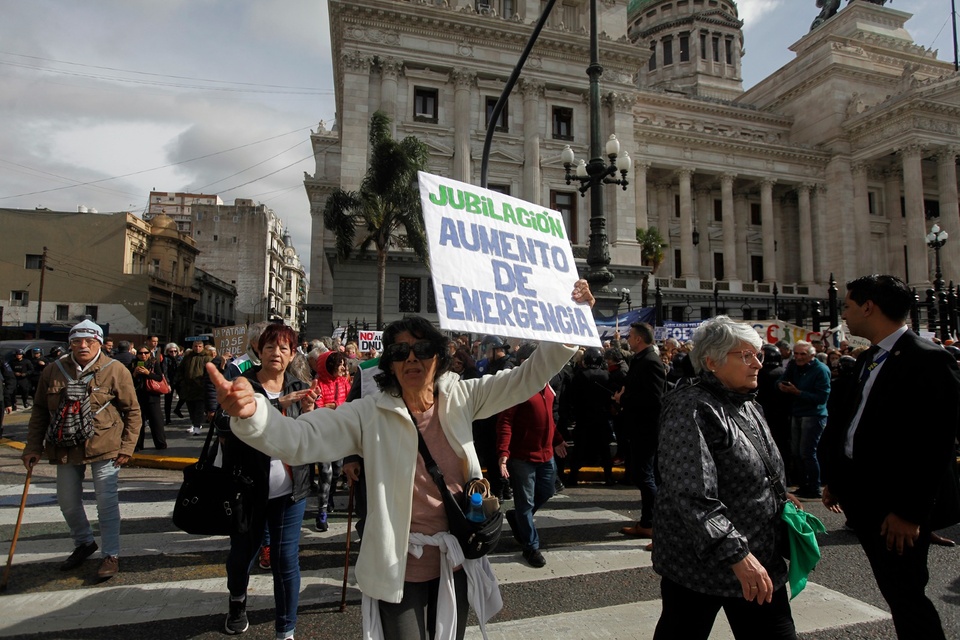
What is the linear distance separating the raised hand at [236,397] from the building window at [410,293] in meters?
26.4

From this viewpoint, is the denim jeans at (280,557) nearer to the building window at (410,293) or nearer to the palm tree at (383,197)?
the palm tree at (383,197)

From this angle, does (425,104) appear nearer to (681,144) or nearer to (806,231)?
(681,144)

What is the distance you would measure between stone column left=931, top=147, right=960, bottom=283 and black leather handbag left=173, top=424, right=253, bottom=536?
51045 millimetres

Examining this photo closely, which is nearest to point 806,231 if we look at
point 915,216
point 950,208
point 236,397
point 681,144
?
point 915,216

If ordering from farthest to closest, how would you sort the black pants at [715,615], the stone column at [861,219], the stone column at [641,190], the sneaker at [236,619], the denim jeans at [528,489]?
the stone column at [861,219]
the stone column at [641,190]
the denim jeans at [528,489]
the sneaker at [236,619]
the black pants at [715,615]

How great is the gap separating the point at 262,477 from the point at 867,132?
5051cm

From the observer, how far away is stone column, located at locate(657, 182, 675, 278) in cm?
4244

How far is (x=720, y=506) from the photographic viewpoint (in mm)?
2184

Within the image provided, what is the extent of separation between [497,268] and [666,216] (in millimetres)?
42751

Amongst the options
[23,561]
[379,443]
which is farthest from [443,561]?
[23,561]

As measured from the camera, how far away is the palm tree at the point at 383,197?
70.3 feet

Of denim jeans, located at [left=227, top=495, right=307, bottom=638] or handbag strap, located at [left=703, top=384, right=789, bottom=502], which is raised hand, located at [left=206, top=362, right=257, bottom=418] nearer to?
denim jeans, located at [left=227, top=495, right=307, bottom=638]

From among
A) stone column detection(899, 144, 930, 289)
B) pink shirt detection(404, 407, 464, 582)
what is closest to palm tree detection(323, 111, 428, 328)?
pink shirt detection(404, 407, 464, 582)

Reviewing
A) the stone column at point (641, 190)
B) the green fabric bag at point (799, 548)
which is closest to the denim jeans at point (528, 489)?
the green fabric bag at point (799, 548)
